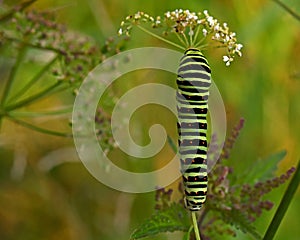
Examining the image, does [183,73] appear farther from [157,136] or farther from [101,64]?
[157,136]

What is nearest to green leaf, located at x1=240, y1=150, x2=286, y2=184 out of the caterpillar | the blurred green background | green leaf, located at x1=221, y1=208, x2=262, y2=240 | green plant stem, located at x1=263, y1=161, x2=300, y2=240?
green leaf, located at x1=221, y1=208, x2=262, y2=240

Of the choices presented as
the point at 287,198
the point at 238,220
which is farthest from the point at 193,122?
the point at 238,220

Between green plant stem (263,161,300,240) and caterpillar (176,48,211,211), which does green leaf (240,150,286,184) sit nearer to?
green plant stem (263,161,300,240)

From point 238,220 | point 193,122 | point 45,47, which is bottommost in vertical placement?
point 238,220

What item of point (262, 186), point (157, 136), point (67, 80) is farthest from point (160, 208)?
point (157, 136)

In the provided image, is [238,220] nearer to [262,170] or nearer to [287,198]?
[287,198]
